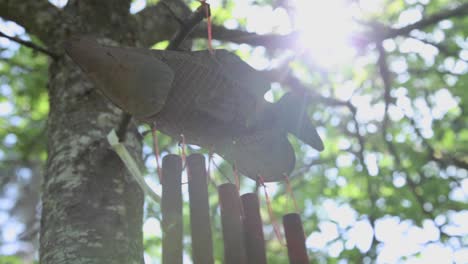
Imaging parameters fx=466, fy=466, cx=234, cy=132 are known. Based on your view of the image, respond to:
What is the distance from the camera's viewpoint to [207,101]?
Result: 1.24 metres

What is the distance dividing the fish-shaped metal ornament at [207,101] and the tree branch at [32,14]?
4.41 ft

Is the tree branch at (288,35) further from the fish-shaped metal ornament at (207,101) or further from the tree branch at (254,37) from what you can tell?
the fish-shaped metal ornament at (207,101)

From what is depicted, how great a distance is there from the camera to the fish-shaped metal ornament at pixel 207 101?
110cm

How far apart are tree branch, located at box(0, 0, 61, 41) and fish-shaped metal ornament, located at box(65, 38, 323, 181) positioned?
4.41 ft

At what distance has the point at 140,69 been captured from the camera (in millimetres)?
1110

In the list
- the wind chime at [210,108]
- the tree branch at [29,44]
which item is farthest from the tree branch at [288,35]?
the wind chime at [210,108]

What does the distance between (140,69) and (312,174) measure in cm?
386

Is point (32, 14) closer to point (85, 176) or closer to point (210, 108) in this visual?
point (85, 176)

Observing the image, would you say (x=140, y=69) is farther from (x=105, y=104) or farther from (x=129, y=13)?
(x=129, y=13)

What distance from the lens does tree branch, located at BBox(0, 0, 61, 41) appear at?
2303 mm

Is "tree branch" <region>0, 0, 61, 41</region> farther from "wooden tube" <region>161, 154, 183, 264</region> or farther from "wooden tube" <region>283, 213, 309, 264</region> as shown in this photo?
"wooden tube" <region>283, 213, 309, 264</region>

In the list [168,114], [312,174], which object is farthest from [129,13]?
[312,174]

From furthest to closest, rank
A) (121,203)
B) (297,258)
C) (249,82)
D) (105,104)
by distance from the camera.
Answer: (105,104) < (121,203) < (249,82) < (297,258)

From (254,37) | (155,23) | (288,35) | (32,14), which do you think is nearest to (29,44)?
(32,14)
